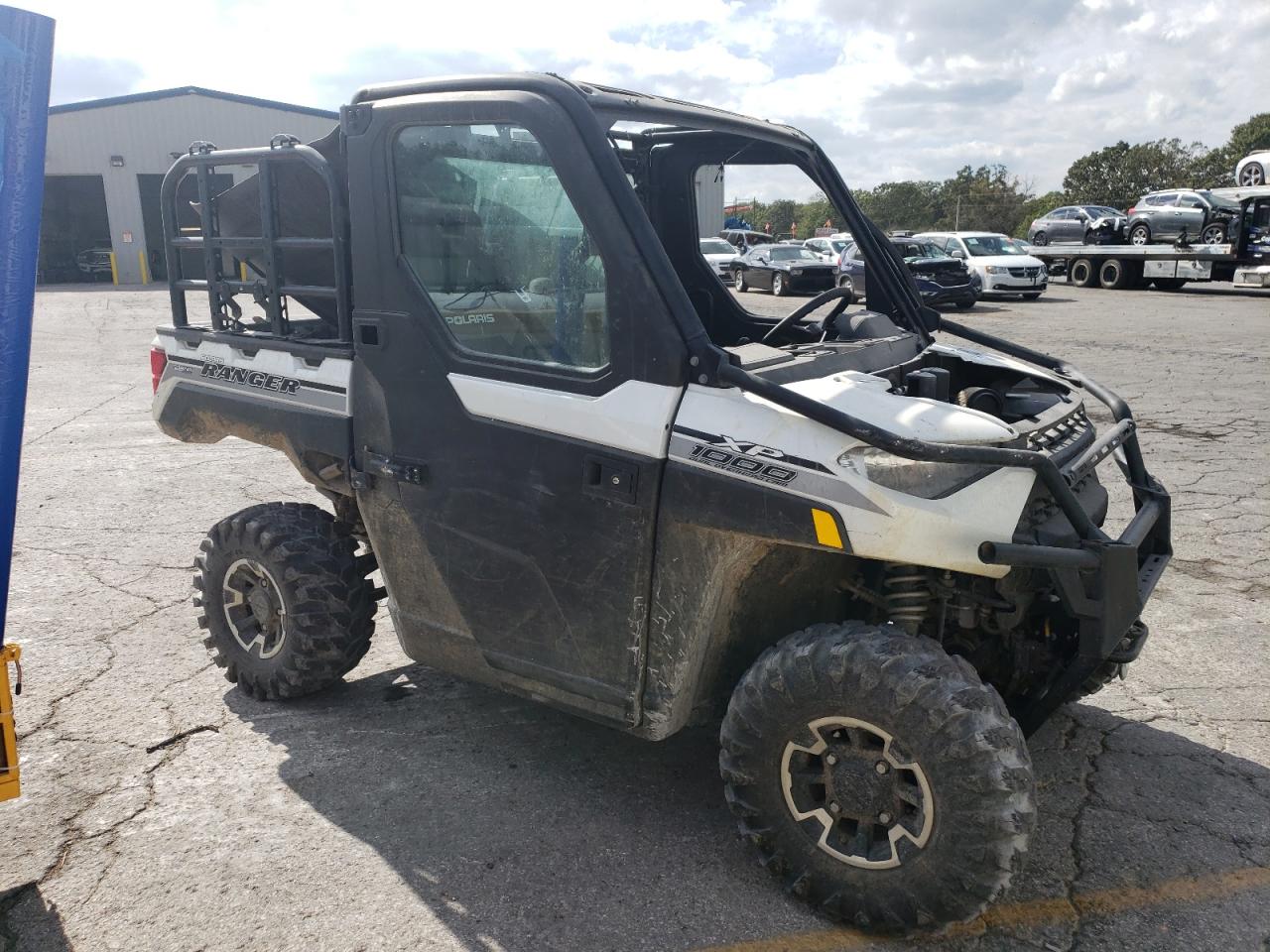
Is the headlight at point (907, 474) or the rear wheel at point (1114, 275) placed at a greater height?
the rear wheel at point (1114, 275)

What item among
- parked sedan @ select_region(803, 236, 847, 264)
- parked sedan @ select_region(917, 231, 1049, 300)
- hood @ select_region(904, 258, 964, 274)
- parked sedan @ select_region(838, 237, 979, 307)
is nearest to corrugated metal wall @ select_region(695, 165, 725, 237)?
parked sedan @ select_region(838, 237, 979, 307)

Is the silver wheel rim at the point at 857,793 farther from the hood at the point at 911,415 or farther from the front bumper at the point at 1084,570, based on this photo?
the hood at the point at 911,415

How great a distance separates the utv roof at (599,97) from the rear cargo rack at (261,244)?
0.40 metres

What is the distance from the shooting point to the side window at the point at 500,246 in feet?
9.62

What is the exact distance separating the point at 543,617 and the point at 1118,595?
1.61 m

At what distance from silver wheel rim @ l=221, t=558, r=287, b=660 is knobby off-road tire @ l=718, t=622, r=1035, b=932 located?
1965 mm

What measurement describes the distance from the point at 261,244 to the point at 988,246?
23.3 meters

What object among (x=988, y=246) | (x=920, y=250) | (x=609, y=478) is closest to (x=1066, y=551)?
(x=609, y=478)

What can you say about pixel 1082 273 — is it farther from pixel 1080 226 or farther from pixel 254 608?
pixel 254 608

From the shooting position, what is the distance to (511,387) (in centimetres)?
305

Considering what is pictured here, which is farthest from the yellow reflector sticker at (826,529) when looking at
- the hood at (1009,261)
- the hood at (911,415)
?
the hood at (1009,261)

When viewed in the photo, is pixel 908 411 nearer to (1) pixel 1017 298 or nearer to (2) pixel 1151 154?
(1) pixel 1017 298

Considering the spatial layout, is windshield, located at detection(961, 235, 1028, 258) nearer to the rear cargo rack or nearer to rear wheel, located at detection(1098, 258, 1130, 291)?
rear wheel, located at detection(1098, 258, 1130, 291)

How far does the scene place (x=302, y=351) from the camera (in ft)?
11.9
